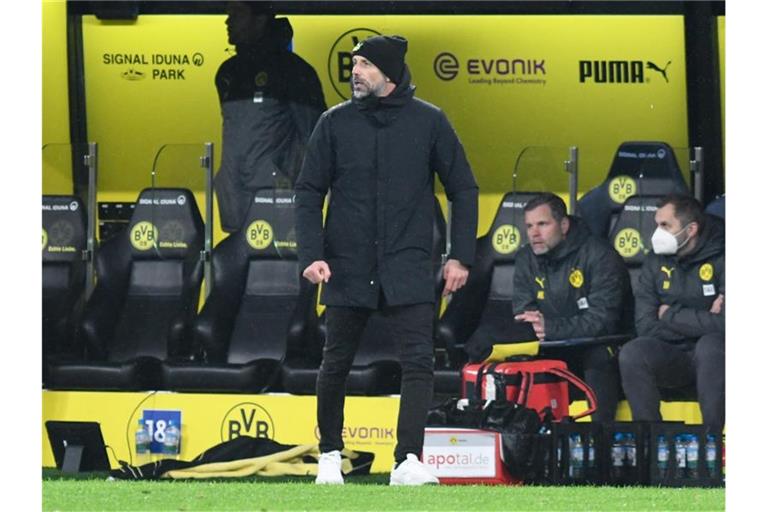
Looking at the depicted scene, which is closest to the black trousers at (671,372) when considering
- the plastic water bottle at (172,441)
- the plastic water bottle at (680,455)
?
the plastic water bottle at (680,455)

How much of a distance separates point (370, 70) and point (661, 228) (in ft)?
7.03

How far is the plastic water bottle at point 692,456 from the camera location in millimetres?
8609

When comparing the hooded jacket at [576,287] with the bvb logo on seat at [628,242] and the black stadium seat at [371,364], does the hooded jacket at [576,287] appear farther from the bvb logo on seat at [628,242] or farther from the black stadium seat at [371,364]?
the black stadium seat at [371,364]

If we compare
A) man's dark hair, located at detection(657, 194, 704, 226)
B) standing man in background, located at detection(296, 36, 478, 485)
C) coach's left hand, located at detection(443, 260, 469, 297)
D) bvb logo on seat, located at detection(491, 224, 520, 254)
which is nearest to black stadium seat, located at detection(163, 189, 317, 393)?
bvb logo on seat, located at detection(491, 224, 520, 254)

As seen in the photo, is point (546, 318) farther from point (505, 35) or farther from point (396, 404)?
point (505, 35)

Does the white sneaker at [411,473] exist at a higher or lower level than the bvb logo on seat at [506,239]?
lower

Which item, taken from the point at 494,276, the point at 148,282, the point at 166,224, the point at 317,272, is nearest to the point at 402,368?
the point at 317,272

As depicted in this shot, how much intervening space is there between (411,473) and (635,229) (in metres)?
2.78

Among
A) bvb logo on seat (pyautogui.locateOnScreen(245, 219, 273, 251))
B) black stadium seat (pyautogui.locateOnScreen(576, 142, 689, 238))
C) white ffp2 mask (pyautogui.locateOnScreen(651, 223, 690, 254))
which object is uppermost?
black stadium seat (pyautogui.locateOnScreen(576, 142, 689, 238))

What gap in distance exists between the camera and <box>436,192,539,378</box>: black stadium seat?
1016cm

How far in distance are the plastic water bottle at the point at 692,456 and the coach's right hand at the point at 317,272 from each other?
1.71m

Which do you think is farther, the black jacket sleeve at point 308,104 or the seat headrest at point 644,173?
the black jacket sleeve at point 308,104

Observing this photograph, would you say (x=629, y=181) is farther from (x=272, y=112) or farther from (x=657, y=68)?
(x=272, y=112)

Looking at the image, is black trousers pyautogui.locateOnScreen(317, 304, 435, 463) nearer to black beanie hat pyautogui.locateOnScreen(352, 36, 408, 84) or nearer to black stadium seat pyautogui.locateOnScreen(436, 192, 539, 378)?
black beanie hat pyautogui.locateOnScreen(352, 36, 408, 84)
